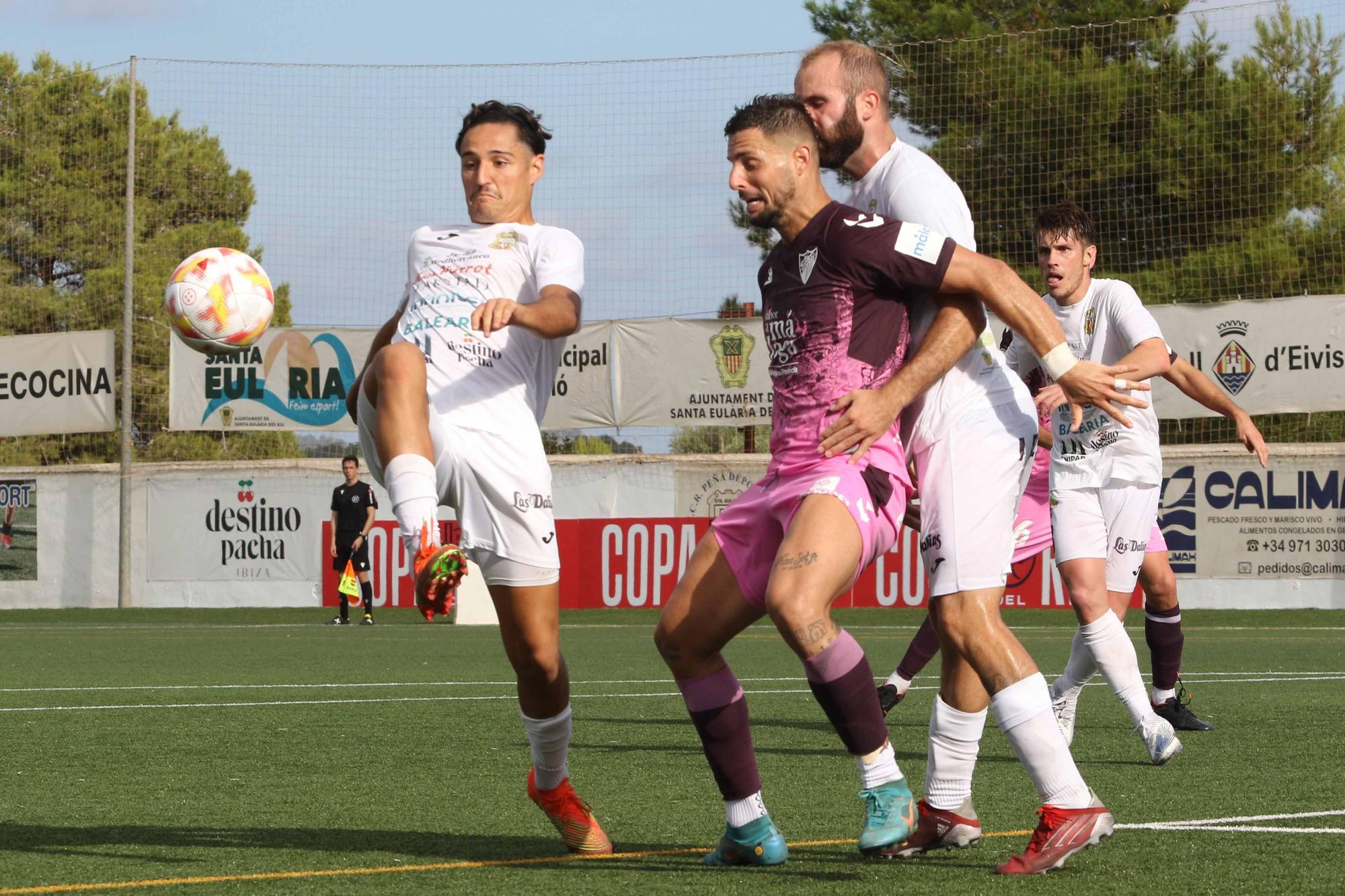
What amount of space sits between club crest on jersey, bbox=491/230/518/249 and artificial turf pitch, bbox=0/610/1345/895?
1.75m

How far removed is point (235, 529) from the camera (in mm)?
25469

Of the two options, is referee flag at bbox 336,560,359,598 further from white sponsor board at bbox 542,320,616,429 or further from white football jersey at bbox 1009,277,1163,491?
white football jersey at bbox 1009,277,1163,491

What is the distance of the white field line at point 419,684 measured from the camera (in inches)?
423

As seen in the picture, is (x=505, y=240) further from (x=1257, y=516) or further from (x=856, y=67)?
(x=1257, y=516)

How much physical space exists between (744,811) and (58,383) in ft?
81.4

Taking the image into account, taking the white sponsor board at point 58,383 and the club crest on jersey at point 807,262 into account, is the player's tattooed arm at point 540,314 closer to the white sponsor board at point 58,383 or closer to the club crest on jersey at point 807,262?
the club crest on jersey at point 807,262

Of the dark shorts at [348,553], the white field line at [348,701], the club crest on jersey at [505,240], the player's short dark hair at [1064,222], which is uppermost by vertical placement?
the player's short dark hair at [1064,222]

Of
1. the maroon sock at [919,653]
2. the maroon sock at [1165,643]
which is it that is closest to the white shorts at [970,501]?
the maroon sock at [919,653]

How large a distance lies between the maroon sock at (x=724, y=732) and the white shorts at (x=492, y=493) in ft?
2.00

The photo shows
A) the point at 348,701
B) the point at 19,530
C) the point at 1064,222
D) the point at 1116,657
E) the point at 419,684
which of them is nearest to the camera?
the point at 1116,657

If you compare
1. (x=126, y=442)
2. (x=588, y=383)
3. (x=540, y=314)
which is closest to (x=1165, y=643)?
(x=540, y=314)

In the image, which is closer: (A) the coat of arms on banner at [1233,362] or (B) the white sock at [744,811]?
(B) the white sock at [744,811]

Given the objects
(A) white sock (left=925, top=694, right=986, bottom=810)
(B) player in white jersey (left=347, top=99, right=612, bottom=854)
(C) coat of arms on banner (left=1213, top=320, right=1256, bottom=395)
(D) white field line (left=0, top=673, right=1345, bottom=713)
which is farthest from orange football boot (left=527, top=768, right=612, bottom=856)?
(C) coat of arms on banner (left=1213, top=320, right=1256, bottom=395)

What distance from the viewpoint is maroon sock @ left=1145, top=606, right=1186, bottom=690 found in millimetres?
8227
